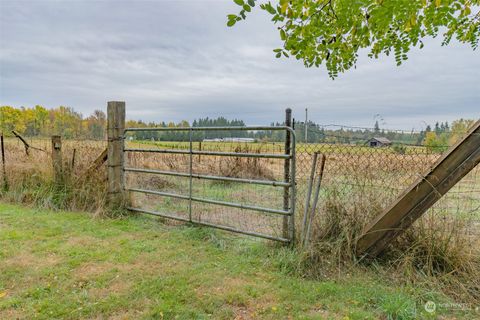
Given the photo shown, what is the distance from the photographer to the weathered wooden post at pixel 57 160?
16.9 ft

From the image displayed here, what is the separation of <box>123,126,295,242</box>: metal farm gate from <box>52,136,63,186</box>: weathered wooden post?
1289mm

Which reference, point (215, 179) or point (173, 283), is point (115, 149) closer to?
point (215, 179)

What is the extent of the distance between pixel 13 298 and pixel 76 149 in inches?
146

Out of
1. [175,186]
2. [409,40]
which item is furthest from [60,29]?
[409,40]

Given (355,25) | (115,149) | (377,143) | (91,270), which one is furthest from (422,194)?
(115,149)

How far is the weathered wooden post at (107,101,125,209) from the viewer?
15.2ft

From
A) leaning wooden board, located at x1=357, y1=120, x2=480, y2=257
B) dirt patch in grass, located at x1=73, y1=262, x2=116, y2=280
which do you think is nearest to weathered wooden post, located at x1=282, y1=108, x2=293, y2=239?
leaning wooden board, located at x1=357, y1=120, x2=480, y2=257

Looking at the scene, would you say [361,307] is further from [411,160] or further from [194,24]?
[194,24]

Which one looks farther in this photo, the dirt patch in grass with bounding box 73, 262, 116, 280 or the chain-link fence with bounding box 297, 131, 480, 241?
the chain-link fence with bounding box 297, 131, 480, 241

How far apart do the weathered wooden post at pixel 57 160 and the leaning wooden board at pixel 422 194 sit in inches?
205

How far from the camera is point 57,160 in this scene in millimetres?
5238

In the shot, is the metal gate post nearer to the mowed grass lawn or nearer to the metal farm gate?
the metal farm gate

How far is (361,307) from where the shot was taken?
213cm

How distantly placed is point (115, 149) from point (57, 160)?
1.49 meters
